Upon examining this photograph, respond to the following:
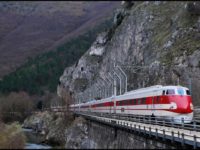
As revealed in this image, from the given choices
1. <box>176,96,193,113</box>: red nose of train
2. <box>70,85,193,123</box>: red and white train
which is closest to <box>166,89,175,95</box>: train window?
<box>70,85,193,123</box>: red and white train

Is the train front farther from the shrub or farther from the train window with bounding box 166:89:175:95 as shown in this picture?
the shrub

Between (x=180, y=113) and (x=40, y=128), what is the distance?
2292 inches

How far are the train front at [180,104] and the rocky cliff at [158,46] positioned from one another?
141 inches

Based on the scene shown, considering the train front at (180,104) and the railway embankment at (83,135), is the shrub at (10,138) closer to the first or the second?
the railway embankment at (83,135)

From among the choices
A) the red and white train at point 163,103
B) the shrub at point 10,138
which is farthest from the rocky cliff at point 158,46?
the shrub at point 10,138

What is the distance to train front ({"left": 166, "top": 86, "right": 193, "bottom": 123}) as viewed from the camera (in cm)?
3566

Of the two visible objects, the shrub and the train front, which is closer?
the shrub

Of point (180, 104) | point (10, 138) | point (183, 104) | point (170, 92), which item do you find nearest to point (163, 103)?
point (170, 92)

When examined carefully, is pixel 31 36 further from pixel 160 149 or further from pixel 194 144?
pixel 194 144

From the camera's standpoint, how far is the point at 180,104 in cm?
3606

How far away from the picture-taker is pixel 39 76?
128m

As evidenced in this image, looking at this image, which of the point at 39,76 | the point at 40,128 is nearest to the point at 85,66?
the point at 39,76

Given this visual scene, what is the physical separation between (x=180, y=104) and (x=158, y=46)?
41379 millimetres

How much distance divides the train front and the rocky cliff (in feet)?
11.8
